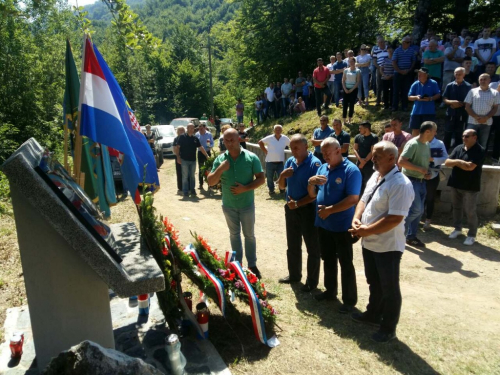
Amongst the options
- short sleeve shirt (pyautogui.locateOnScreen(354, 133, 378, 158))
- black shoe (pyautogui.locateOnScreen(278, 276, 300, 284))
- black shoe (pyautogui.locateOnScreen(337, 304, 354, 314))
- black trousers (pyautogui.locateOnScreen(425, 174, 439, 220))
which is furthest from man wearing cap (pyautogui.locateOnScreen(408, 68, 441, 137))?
black shoe (pyautogui.locateOnScreen(337, 304, 354, 314))

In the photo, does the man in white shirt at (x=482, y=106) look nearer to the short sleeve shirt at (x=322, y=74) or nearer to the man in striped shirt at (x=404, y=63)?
the man in striped shirt at (x=404, y=63)

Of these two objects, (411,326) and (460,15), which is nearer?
(411,326)

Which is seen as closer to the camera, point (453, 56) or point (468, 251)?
point (468, 251)

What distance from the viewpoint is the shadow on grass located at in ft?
11.8

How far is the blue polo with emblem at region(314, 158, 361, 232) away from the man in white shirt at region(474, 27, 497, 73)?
8.51 metres

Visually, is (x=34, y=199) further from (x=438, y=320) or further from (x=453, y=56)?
(x=453, y=56)

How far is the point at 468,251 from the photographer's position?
21.2 feet

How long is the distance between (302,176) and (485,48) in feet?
28.7

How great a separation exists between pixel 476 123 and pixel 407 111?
3528mm

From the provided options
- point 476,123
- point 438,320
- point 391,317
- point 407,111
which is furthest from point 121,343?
point 407,111

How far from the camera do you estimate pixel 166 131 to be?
20688 millimetres

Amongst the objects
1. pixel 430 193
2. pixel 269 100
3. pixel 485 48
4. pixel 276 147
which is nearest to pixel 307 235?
pixel 430 193

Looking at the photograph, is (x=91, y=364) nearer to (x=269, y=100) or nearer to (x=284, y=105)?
(x=284, y=105)

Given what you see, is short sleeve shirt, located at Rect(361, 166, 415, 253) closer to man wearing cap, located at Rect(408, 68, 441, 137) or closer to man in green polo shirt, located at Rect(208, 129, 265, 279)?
man in green polo shirt, located at Rect(208, 129, 265, 279)
